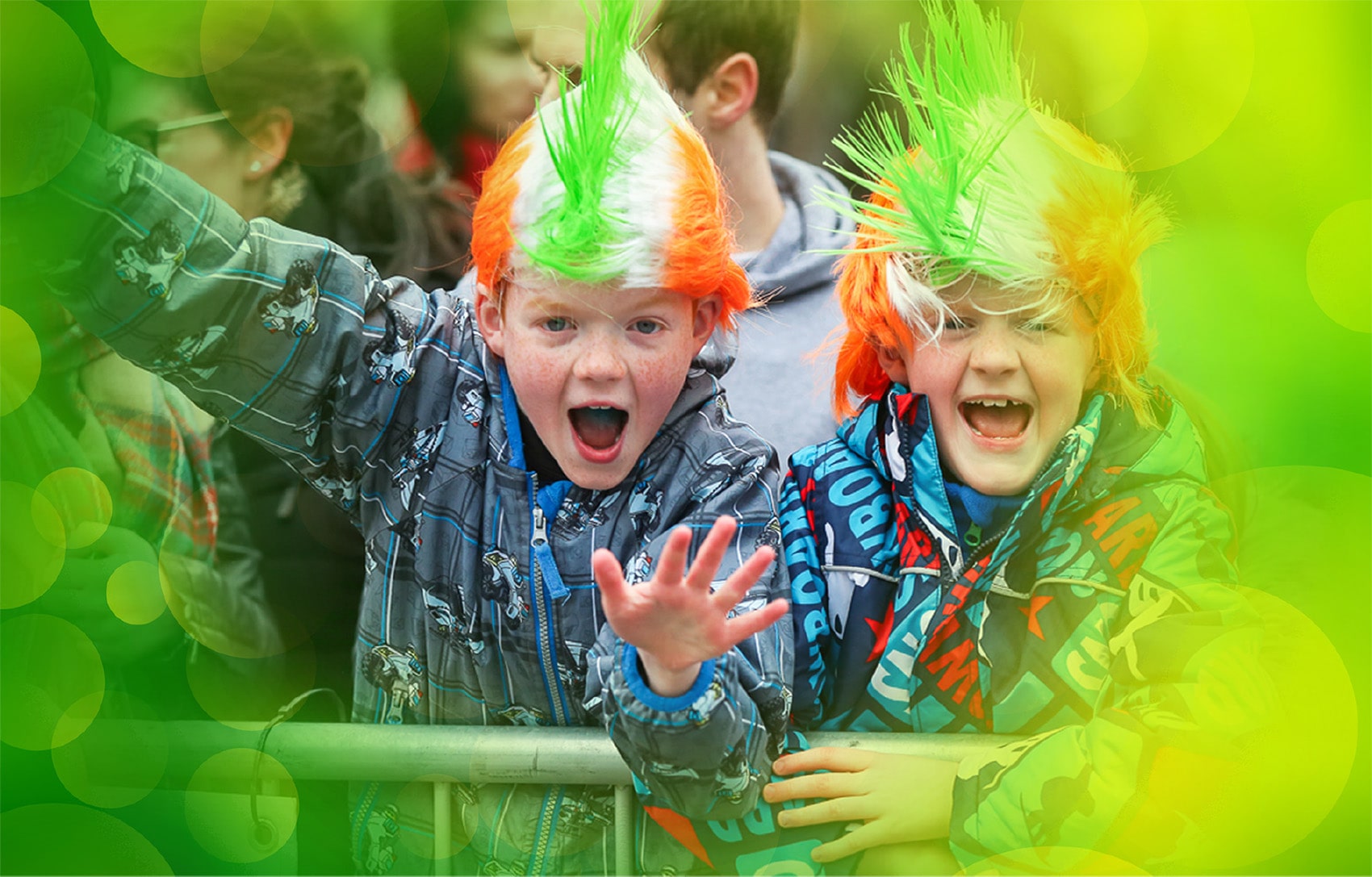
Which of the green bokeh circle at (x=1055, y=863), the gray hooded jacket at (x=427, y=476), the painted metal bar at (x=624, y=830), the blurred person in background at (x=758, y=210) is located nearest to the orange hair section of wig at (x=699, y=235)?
the gray hooded jacket at (x=427, y=476)

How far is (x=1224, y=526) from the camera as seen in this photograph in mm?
1323

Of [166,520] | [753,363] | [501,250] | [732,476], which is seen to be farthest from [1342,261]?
[166,520]

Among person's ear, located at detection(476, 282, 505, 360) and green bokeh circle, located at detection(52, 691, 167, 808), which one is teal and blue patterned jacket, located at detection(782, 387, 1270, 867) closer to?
person's ear, located at detection(476, 282, 505, 360)

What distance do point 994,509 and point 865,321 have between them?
0.29 m

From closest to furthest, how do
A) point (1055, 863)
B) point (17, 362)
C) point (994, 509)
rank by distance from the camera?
point (1055, 863) → point (994, 509) → point (17, 362)

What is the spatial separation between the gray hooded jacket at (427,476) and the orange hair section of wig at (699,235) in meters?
0.14

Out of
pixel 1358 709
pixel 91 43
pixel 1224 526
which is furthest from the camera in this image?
pixel 91 43

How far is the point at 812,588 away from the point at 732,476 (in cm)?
18

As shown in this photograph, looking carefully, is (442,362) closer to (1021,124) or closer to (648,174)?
(648,174)

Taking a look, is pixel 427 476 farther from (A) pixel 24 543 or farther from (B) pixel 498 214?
(A) pixel 24 543

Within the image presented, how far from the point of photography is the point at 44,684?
1576 mm

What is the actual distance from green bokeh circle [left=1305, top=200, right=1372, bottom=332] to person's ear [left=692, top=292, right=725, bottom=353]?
0.91 meters

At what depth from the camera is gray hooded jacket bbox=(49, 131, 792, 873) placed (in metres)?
1.30

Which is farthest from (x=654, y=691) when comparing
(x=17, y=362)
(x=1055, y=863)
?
(x=17, y=362)
